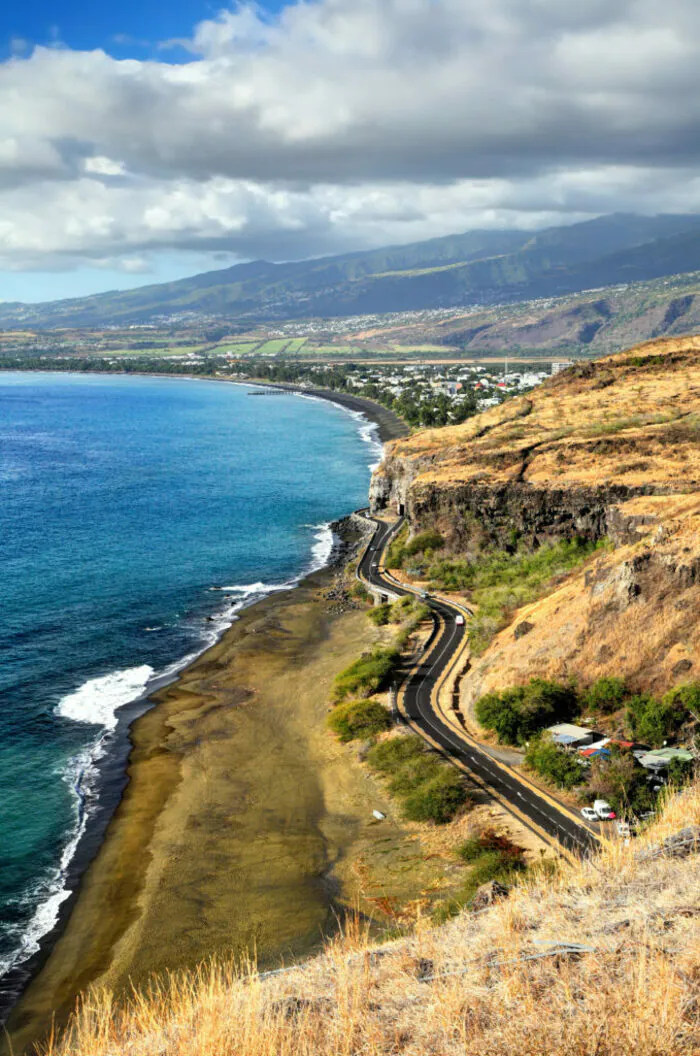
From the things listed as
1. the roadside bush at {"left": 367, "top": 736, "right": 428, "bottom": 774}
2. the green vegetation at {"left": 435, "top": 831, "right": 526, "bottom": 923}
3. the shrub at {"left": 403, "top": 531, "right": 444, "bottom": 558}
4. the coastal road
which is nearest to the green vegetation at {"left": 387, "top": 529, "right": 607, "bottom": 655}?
the shrub at {"left": 403, "top": 531, "right": 444, "bottom": 558}

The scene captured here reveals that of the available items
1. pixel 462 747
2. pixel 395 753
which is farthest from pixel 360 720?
pixel 462 747

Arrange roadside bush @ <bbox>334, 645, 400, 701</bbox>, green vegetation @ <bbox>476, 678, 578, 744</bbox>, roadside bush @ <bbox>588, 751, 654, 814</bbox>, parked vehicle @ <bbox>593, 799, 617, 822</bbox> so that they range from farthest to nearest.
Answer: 1. roadside bush @ <bbox>334, 645, 400, 701</bbox>
2. green vegetation @ <bbox>476, 678, 578, 744</bbox>
3. roadside bush @ <bbox>588, 751, 654, 814</bbox>
4. parked vehicle @ <bbox>593, 799, 617, 822</bbox>

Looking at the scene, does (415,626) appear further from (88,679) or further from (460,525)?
(88,679)

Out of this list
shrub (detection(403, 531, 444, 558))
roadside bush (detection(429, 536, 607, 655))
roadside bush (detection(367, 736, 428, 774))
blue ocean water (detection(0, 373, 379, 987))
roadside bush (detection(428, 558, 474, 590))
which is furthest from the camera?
shrub (detection(403, 531, 444, 558))

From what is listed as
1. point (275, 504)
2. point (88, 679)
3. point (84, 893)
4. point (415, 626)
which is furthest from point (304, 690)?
point (275, 504)

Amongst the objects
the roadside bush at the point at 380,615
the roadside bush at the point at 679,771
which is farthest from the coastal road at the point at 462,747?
the roadside bush at the point at 679,771

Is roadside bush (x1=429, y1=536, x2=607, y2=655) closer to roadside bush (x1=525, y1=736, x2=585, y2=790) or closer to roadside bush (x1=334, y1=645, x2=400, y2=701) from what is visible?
roadside bush (x1=334, y1=645, x2=400, y2=701)
